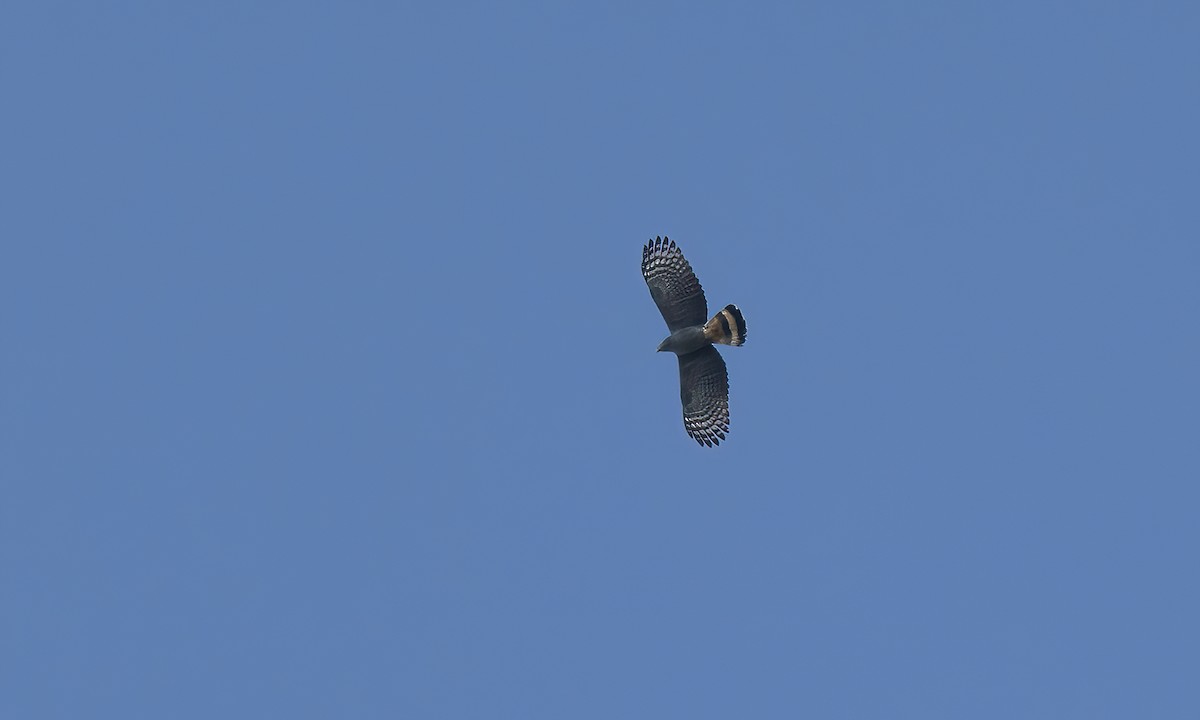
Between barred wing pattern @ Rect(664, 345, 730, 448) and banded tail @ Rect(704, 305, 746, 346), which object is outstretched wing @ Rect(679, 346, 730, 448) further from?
banded tail @ Rect(704, 305, 746, 346)

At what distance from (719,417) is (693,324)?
251 cm

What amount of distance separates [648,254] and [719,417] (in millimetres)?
4470

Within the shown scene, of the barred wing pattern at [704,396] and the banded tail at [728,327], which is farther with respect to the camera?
Result: the barred wing pattern at [704,396]

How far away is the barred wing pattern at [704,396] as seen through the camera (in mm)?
39344

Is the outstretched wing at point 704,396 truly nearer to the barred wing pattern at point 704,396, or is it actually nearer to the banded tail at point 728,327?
the barred wing pattern at point 704,396

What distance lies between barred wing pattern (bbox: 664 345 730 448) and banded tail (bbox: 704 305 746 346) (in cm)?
110

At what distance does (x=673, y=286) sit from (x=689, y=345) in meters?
1.69

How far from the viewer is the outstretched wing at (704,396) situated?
39.3 m

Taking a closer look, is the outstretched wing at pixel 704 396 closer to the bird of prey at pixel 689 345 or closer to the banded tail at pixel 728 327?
the bird of prey at pixel 689 345

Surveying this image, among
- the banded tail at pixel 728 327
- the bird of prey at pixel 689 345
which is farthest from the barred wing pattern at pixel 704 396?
the banded tail at pixel 728 327

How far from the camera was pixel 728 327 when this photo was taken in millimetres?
38000

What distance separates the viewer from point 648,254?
39.8m

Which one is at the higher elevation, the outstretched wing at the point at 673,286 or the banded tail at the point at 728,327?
the outstretched wing at the point at 673,286

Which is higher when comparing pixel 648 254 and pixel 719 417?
pixel 648 254
